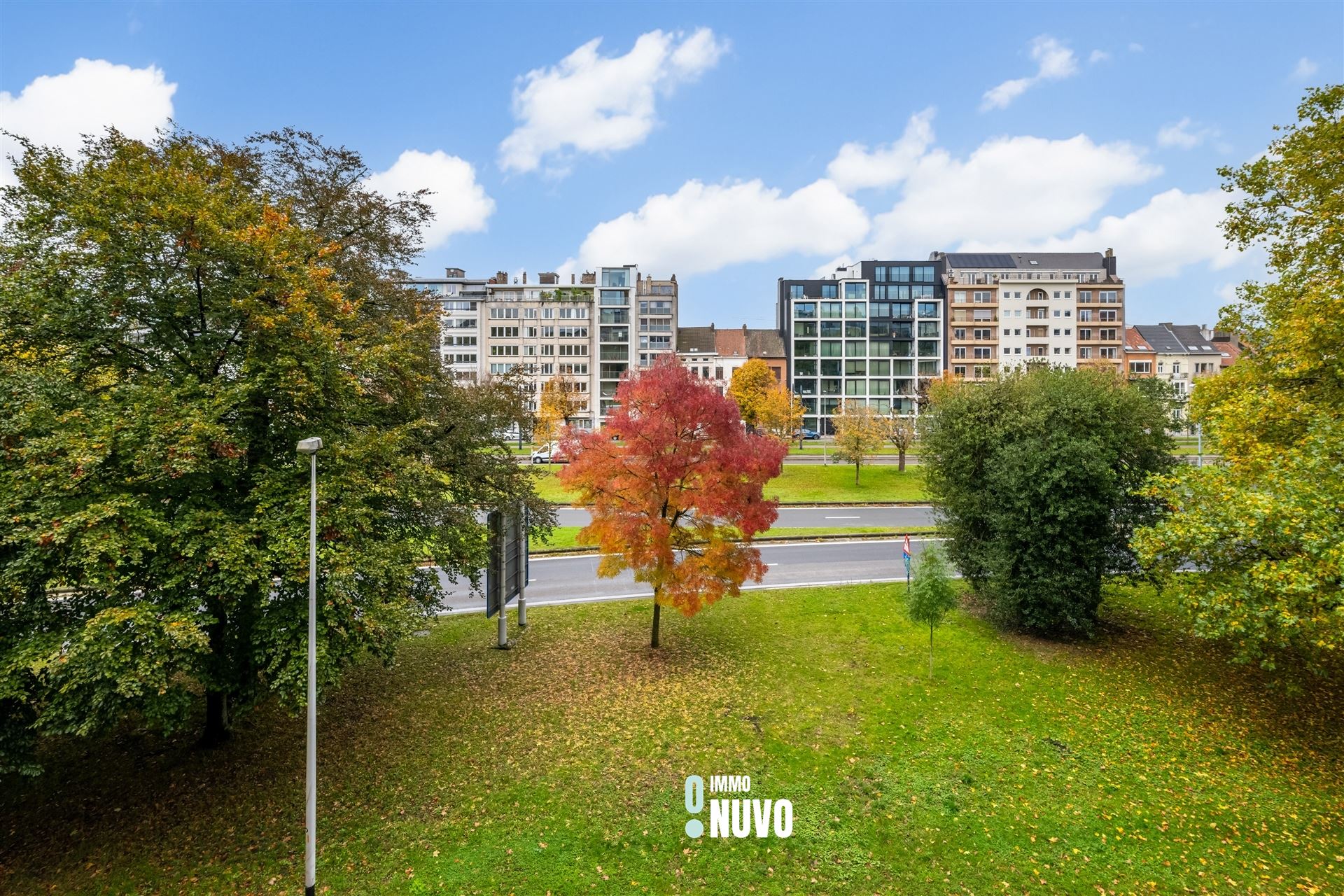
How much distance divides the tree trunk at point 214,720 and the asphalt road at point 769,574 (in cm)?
759

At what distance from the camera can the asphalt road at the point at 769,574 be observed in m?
21.5

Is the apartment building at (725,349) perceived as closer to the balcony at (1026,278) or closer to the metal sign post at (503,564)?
the balcony at (1026,278)

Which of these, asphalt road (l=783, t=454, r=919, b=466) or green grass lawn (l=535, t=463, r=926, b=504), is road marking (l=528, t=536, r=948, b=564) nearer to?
green grass lawn (l=535, t=463, r=926, b=504)

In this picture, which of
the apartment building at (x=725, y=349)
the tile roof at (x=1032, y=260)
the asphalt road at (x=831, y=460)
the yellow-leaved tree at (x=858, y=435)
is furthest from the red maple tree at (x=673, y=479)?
the tile roof at (x=1032, y=260)

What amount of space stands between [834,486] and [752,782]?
33783mm

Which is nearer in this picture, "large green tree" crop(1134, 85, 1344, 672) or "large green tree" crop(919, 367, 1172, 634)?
"large green tree" crop(1134, 85, 1344, 672)

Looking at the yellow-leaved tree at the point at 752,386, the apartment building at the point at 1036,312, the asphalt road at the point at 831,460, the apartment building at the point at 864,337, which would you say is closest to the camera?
the asphalt road at the point at 831,460

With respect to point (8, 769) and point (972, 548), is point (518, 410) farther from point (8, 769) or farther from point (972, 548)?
point (972, 548)

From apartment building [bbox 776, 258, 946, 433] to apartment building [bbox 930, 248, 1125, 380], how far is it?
444cm

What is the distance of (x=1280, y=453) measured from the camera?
12336 millimetres

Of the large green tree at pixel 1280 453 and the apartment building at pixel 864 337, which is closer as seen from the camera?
the large green tree at pixel 1280 453

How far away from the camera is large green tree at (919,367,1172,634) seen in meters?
16.4

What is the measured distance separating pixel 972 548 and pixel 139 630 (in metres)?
20.1

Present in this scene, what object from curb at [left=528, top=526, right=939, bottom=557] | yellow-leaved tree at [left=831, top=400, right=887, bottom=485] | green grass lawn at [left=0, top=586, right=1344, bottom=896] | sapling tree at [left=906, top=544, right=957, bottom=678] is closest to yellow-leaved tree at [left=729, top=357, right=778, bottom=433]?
yellow-leaved tree at [left=831, top=400, right=887, bottom=485]
